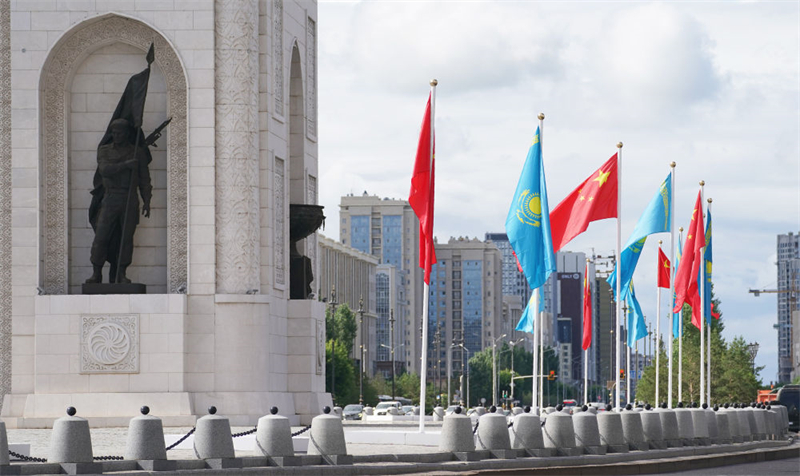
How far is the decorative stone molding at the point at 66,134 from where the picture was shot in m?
40.9

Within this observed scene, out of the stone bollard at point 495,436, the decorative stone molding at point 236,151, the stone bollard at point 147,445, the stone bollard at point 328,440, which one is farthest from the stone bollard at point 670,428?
the stone bollard at point 147,445

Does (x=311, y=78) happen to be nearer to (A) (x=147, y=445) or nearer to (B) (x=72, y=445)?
(A) (x=147, y=445)

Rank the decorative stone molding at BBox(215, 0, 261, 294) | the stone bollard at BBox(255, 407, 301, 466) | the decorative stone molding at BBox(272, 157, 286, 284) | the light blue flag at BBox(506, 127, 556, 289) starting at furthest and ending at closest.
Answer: the decorative stone molding at BBox(272, 157, 286, 284), the decorative stone molding at BBox(215, 0, 261, 294), the light blue flag at BBox(506, 127, 556, 289), the stone bollard at BBox(255, 407, 301, 466)

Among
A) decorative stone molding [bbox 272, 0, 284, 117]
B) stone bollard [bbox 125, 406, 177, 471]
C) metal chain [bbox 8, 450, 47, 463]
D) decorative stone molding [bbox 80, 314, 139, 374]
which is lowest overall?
metal chain [bbox 8, 450, 47, 463]

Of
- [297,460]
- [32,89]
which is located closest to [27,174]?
[32,89]

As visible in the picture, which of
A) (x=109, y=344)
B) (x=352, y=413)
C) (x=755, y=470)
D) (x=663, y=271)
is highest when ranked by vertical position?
(x=663, y=271)

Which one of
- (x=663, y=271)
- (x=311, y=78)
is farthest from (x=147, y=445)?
(x=663, y=271)

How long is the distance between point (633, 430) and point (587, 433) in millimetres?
2352

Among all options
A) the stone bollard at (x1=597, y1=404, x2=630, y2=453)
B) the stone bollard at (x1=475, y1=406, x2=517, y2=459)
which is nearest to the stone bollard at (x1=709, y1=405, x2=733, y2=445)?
the stone bollard at (x1=597, y1=404, x2=630, y2=453)

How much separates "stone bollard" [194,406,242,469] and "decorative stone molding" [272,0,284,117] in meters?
19.0

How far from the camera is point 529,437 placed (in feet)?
93.9

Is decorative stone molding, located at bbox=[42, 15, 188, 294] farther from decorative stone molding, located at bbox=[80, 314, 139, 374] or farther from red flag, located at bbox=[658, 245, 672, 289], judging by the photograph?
red flag, located at bbox=[658, 245, 672, 289]

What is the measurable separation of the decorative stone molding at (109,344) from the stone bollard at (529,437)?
14120 mm

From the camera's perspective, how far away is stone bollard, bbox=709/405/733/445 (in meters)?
38.0
